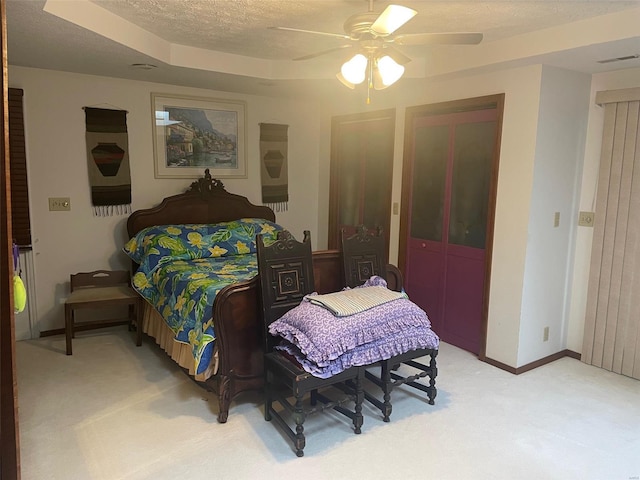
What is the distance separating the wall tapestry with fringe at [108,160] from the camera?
4145mm

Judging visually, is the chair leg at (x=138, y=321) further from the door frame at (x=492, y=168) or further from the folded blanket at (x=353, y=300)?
the door frame at (x=492, y=168)

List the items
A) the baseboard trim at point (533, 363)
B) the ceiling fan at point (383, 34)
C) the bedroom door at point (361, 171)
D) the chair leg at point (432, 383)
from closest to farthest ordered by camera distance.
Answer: the ceiling fan at point (383, 34) < the chair leg at point (432, 383) < the baseboard trim at point (533, 363) < the bedroom door at point (361, 171)

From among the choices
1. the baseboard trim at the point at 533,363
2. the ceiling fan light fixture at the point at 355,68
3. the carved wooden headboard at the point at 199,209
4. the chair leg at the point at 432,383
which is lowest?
the baseboard trim at the point at 533,363

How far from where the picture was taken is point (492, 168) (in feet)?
11.9

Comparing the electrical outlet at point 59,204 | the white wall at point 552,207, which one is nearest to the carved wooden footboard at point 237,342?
the white wall at point 552,207

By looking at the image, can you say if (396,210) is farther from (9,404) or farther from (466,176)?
(9,404)

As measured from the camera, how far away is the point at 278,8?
8.80ft

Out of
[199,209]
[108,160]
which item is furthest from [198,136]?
[108,160]

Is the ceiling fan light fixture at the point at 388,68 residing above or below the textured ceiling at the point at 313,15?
below

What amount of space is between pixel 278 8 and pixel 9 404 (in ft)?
7.93

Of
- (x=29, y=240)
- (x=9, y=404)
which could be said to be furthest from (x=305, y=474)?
(x=29, y=240)

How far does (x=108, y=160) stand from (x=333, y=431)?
10.2 feet

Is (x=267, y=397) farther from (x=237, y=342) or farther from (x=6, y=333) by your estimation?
(x=6, y=333)

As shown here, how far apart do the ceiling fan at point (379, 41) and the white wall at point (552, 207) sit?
140cm
